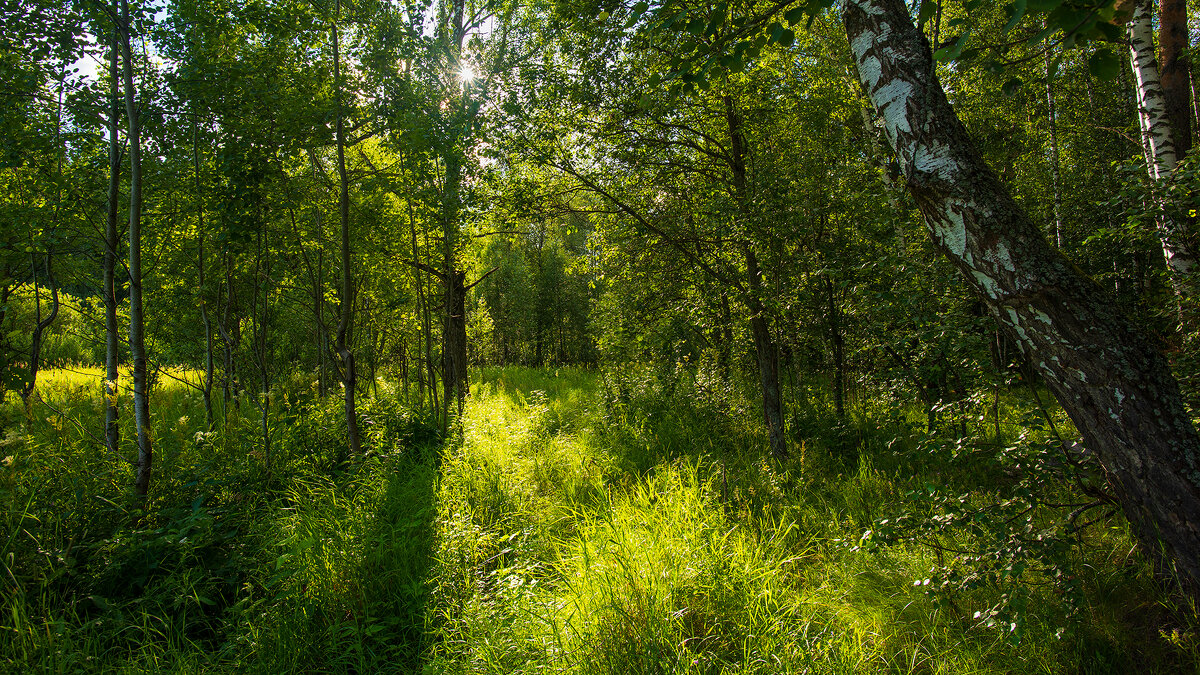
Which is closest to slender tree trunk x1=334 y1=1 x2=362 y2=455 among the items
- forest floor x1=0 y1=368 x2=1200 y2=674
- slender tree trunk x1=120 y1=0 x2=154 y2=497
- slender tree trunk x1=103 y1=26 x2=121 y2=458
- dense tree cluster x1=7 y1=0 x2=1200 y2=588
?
dense tree cluster x1=7 y1=0 x2=1200 y2=588

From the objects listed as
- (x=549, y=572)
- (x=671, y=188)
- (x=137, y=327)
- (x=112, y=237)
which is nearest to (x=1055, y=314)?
(x=549, y=572)

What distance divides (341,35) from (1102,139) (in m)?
14.4

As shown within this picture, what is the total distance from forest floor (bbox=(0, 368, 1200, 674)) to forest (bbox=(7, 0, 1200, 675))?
0.10 ft

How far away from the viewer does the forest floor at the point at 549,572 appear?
7.48 feet

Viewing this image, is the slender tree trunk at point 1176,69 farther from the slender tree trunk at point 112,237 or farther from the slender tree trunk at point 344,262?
the slender tree trunk at point 112,237

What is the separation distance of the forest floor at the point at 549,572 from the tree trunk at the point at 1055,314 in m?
0.57

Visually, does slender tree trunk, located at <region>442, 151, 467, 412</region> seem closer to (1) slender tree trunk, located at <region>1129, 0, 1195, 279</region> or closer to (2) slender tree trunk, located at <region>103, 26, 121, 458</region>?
(2) slender tree trunk, located at <region>103, 26, 121, 458</region>

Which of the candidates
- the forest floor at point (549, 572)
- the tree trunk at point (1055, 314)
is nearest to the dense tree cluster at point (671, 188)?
the tree trunk at point (1055, 314)

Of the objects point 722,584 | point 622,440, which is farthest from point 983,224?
point 622,440

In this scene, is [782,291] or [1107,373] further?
[782,291]

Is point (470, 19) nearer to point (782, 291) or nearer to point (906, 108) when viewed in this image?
point (782, 291)

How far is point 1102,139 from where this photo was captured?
10094mm

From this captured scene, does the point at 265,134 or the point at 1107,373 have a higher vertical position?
the point at 265,134

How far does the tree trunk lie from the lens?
1.55 metres
